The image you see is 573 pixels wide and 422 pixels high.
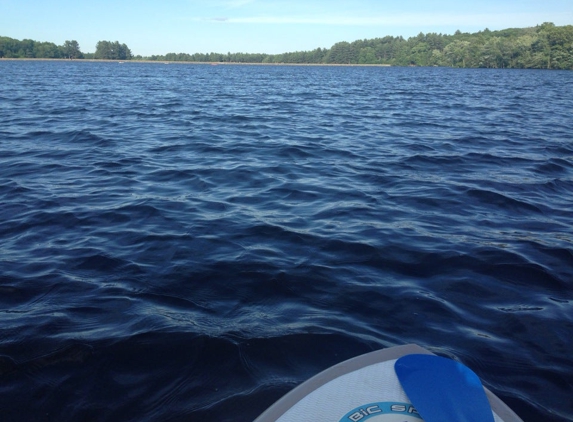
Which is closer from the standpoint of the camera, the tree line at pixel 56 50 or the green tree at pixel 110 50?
the tree line at pixel 56 50

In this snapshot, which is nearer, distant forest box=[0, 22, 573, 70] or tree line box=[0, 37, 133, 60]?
distant forest box=[0, 22, 573, 70]

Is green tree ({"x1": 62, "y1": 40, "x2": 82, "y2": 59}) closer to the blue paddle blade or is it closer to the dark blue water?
the dark blue water

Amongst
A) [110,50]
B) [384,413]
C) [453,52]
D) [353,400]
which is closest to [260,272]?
[353,400]

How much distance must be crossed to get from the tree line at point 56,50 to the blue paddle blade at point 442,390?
13820cm

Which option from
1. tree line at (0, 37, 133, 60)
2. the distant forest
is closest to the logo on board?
the distant forest

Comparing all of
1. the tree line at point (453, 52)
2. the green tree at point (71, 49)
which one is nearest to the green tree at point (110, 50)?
the green tree at point (71, 49)

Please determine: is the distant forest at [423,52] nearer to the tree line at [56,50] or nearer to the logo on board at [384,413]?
the tree line at [56,50]

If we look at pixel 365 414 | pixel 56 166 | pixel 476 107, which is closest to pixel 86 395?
pixel 365 414

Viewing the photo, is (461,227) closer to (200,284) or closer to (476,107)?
(200,284)

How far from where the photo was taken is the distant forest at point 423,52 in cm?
7869

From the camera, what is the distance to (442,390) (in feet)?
7.51

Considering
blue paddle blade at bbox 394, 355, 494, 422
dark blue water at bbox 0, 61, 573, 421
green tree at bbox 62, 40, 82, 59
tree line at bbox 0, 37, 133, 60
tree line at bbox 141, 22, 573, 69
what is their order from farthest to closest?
green tree at bbox 62, 40, 82, 59
tree line at bbox 0, 37, 133, 60
tree line at bbox 141, 22, 573, 69
dark blue water at bbox 0, 61, 573, 421
blue paddle blade at bbox 394, 355, 494, 422

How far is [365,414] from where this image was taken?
7.20 feet

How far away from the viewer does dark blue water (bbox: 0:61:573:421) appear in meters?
3.17
